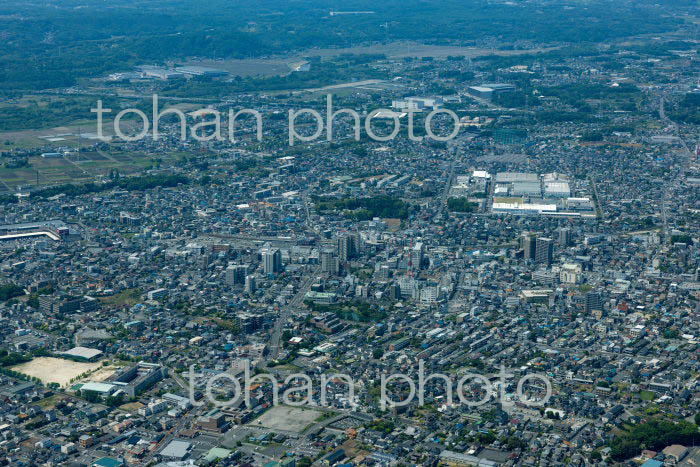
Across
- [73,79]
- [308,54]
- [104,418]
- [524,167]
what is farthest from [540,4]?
[104,418]

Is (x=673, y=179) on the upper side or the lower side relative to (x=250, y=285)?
upper

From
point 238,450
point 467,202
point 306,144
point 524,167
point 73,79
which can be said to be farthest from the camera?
point 73,79

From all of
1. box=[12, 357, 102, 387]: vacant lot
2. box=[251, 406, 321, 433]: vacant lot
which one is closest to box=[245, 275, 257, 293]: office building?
box=[12, 357, 102, 387]: vacant lot

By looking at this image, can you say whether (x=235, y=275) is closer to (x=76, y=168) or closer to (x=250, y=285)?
(x=250, y=285)

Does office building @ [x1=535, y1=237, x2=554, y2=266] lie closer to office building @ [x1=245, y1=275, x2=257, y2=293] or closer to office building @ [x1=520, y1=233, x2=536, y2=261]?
office building @ [x1=520, y1=233, x2=536, y2=261]

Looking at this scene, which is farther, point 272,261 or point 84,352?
point 272,261

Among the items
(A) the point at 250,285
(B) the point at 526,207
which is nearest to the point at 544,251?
(B) the point at 526,207

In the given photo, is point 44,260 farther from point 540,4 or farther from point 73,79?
point 540,4
